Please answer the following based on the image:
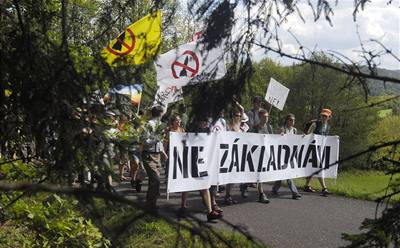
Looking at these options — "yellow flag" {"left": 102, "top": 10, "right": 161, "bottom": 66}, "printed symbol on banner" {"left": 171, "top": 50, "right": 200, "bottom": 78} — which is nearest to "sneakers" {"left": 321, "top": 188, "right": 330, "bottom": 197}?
"printed symbol on banner" {"left": 171, "top": 50, "right": 200, "bottom": 78}

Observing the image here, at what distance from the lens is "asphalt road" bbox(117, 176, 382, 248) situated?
7.40 meters

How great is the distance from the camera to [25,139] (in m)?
3.62

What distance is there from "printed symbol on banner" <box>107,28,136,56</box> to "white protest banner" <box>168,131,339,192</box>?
290 cm

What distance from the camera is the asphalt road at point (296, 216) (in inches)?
291

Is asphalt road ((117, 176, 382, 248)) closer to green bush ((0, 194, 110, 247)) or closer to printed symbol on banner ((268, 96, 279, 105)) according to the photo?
green bush ((0, 194, 110, 247))

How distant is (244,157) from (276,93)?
2.96 m

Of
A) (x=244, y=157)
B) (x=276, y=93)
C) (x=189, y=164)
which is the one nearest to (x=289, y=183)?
(x=244, y=157)

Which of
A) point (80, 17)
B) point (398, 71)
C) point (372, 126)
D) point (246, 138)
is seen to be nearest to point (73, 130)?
point (80, 17)

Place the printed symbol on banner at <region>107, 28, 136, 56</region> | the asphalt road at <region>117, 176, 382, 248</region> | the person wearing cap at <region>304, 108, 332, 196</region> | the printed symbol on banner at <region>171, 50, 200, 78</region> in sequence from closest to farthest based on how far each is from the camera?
the printed symbol on banner at <region>107, 28, 136, 56</region> < the printed symbol on banner at <region>171, 50, 200, 78</region> < the asphalt road at <region>117, 176, 382, 248</region> < the person wearing cap at <region>304, 108, 332, 196</region>

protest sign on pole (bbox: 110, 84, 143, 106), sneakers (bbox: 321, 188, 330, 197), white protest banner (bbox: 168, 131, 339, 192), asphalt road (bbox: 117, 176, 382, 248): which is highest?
protest sign on pole (bbox: 110, 84, 143, 106)

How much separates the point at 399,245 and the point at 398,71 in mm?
930

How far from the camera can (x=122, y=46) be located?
4.00 metres

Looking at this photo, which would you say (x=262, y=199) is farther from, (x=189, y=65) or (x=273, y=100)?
(x=189, y=65)

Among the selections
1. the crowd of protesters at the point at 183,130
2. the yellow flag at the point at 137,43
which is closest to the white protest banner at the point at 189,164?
the crowd of protesters at the point at 183,130
